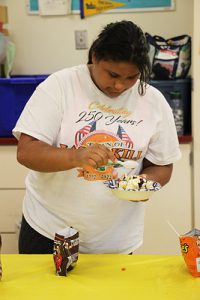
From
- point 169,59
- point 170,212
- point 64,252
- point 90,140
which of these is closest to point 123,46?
point 90,140

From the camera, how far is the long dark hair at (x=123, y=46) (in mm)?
1238

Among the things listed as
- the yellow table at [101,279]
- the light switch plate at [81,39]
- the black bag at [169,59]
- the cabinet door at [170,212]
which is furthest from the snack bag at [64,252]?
the light switch plate at [81,39]

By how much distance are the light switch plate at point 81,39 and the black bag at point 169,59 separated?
1.48 feet

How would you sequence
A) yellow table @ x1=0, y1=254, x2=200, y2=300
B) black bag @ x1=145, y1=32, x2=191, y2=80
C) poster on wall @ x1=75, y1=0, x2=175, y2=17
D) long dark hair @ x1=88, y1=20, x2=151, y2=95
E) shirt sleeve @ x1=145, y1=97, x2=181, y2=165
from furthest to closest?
poster on wall @ x1=75, y1=0, x2=175, y2=17
black bag @ x1=145, y1=32, x2=191, y2=80
shirt sleeve @ x1=145, y1=97, x2=181, y2=165
long dark hair @ x1=88, y1=20, x2=151, y2=95
yellow table @ x1=0, y1=254, x2=200, y2=300

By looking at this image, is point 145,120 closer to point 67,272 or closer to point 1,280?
point 67,272

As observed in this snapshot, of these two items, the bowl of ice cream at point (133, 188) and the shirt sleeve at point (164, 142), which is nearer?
the bowl of ice cream at point (133, 188)

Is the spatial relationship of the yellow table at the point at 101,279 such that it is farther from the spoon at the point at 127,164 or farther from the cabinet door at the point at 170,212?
the cabinet door at the point at 170,212

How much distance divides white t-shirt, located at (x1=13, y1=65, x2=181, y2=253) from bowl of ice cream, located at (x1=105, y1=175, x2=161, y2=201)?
0.29 ft

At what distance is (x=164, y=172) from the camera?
4.81 ft

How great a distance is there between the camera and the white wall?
269 cm

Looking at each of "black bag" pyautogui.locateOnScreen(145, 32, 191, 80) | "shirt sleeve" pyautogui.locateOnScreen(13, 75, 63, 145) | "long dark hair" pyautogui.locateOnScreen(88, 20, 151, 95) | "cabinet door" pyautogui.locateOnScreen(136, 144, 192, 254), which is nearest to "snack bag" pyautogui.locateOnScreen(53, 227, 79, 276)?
"shirt sleeve" pyautogui.locateOnScreen(13, 75, 63, 145)

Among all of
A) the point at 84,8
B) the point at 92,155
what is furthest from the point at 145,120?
the point at 84,8

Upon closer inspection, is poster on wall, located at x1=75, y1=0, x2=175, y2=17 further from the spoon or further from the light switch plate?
the spoon

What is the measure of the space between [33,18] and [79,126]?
1633mm
